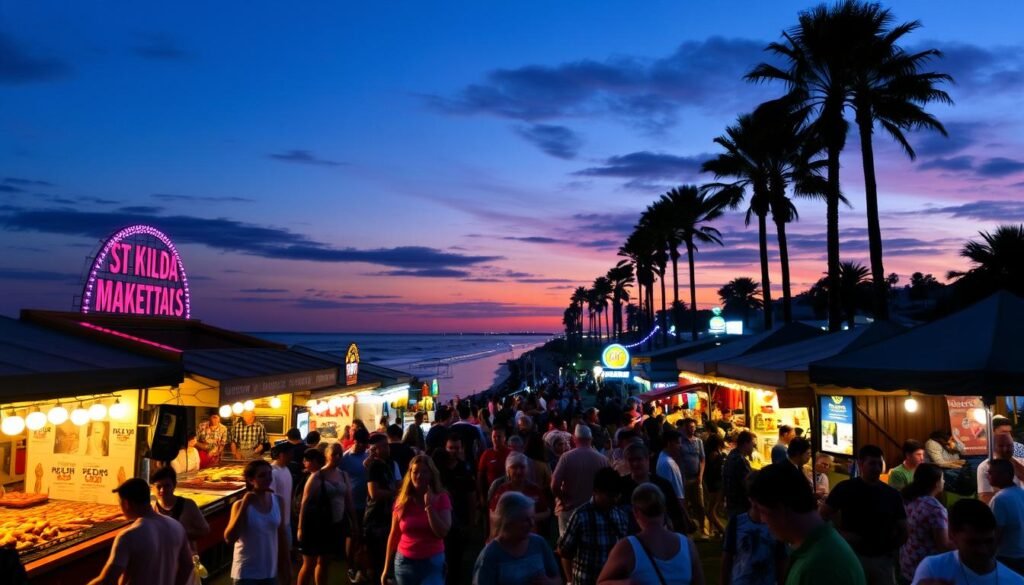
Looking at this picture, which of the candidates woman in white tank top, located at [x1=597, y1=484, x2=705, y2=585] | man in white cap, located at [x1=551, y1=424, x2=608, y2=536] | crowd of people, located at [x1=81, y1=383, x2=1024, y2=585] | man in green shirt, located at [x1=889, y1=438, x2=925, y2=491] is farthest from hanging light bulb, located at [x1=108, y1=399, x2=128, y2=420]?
man in green shirt, located at [x1=889, y1=438, x2=925, y2=491]

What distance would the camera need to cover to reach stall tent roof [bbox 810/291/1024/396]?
8.45 m

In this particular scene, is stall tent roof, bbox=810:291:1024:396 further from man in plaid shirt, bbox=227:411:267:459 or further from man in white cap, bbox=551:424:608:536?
man in plaid shirt, bbox=227:411:267:459

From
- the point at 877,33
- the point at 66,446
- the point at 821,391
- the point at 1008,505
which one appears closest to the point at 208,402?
the point at 66,446

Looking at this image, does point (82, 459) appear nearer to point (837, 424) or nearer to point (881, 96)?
point (837, 424)

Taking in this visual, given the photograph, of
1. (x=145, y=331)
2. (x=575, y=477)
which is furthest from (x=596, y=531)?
(x=145, y=331)

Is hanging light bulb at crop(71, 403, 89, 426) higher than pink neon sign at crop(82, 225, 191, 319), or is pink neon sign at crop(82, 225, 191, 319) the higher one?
pink neon sign at crop(82, 225, 191, 319)

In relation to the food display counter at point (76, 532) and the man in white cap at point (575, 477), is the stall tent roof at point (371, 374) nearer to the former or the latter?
the food display counter at point (76, 532)

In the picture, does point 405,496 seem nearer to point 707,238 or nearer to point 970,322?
point 970,322

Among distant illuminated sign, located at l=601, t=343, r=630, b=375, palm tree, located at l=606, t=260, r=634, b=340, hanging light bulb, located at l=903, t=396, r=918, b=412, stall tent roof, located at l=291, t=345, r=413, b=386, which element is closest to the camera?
hanging light bulb, located at l=903, t=396, r=918, b=412

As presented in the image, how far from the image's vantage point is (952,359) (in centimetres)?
895

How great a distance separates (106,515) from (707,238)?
158 feet

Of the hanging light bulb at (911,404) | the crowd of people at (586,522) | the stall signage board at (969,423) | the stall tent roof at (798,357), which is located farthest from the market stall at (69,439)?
the stall signage board at (969,423)

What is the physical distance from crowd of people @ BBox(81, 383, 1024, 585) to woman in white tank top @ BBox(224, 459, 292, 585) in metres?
0.01

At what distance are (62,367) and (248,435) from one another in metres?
7.25
